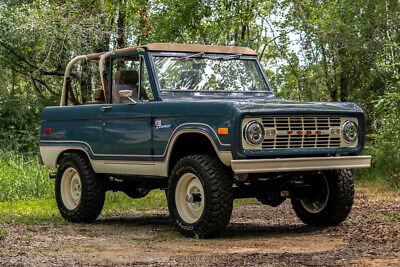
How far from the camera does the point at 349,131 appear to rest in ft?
24.3

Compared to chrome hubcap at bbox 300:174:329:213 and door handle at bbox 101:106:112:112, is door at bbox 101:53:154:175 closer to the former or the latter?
door handle at bbox 101:106:112:112

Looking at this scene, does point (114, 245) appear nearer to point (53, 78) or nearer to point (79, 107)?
point (79, 107)

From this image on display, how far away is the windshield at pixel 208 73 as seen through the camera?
805 cm

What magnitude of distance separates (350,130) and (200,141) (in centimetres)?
171

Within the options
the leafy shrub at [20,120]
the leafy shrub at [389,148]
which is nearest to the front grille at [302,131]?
the leafy shrub at [389,148]

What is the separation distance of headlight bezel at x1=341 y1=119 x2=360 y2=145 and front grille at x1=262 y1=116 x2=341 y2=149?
78 millimetres

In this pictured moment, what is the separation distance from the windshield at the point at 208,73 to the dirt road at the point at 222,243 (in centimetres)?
180

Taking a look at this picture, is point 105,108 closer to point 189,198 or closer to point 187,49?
point 187,49

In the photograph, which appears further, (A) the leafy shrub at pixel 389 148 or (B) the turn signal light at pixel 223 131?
(A) the leafy shrub at pixel 389 148

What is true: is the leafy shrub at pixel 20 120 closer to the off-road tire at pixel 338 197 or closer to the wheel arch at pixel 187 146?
the wheel arch at pixel 187 146

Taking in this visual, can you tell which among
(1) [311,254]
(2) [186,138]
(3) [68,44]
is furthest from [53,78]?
(1) [311,254]

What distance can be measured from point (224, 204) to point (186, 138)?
41.1 inches

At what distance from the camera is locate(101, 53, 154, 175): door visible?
771 centimetres

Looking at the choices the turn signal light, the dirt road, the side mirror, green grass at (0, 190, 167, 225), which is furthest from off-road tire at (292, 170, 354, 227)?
green grass at (0, 190, 167, 225)
